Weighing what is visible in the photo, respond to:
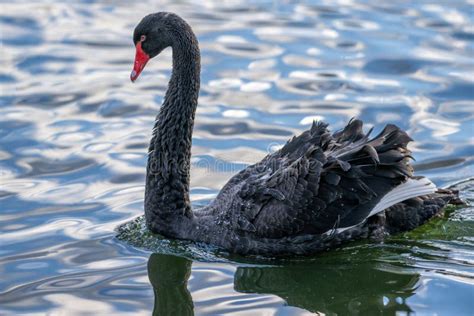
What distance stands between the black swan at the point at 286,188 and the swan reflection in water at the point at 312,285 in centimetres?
21

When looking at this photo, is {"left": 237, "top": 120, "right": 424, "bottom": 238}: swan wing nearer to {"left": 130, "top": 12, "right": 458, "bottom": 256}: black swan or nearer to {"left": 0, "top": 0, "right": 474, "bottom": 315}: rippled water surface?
{"left": 130, "top": 12, "right": 458, "bottom": 256}: black swan

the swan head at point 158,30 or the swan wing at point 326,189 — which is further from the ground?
the swan head at point 158,30

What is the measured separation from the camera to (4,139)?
9.63 meters

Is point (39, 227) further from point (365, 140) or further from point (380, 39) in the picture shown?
point (380, 39)

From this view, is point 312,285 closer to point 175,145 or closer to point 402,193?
point 402,193

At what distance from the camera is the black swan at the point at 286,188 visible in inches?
283

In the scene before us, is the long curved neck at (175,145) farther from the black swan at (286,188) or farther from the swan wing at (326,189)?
the swan wing at (326,189)

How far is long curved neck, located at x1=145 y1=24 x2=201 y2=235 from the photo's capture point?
24.9ft

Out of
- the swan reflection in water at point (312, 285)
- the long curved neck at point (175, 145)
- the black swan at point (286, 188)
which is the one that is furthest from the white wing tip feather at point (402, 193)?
the long curved neck at point (175, 145)

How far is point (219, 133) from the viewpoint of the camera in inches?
391

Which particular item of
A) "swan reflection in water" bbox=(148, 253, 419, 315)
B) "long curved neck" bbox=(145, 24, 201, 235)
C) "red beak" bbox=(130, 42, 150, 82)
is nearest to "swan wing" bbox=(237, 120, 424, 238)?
"swan reflection in water" bbox=(148, 253, 419, 315)

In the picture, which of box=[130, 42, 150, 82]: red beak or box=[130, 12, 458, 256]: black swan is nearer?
box=[130, 12, 458, 256]: black swan

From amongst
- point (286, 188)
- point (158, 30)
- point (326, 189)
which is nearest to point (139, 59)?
point (158, 30)

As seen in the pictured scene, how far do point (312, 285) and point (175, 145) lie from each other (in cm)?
156
